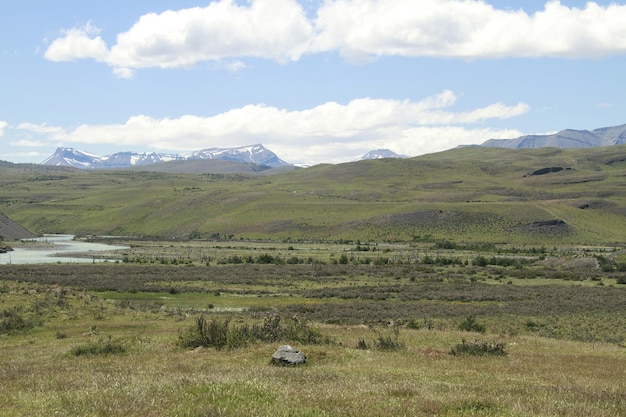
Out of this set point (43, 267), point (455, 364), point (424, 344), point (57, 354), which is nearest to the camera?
point (455, 364)

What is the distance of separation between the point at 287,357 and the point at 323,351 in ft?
8.50

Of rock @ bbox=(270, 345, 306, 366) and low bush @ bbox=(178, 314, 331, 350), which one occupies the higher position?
rock @ bbox=(270, 345, 306, 366)

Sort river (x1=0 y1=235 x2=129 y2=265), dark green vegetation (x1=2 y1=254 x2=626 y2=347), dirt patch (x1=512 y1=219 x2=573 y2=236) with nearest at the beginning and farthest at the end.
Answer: dark green vegetation (x1=2 y1=254 x2=626 y2=347) → river (x1=0 y1=235 x2=129 y2=265) → dirt patch (x1=512 y1=219 x2=573 y2=236)

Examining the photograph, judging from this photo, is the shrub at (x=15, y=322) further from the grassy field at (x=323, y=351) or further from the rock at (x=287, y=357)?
the rock at (x=287, y=357)

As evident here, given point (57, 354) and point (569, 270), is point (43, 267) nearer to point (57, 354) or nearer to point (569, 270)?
point (57, 354)

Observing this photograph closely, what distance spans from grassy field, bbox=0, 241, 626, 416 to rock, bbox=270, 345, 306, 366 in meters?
0.30

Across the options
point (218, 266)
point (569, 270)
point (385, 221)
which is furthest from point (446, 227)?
point (218, 266)

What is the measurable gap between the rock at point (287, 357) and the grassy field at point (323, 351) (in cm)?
30

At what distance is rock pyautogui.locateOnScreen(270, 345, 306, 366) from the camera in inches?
704

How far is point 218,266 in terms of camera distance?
92688 millimetres

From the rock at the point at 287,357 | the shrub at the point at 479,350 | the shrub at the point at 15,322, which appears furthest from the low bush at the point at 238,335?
the shrub at the point at 15,322

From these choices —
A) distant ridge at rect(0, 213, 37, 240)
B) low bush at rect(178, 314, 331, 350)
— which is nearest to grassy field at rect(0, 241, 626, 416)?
low bush at rect(178, 314, 331, 350)

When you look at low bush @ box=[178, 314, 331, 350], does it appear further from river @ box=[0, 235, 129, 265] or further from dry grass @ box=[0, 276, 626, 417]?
river @ box=[0, 235, 129, 265]

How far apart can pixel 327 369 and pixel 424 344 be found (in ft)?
32.0
